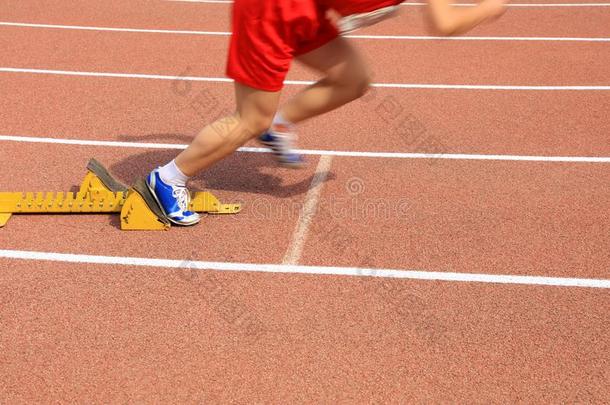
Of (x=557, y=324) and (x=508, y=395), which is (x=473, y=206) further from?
(x=508, y=395)

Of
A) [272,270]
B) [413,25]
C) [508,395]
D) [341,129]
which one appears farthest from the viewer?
[413,25]

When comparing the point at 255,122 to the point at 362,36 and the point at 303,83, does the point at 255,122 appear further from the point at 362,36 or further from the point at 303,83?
the point at 362,36

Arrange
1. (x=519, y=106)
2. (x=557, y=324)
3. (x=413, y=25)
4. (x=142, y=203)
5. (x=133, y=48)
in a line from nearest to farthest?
1. (x=557, y=324)
2. (x=142, y=203)
3. (x=519, y=106)
4. (x=133, y=48)
5. (x=413, y=25)

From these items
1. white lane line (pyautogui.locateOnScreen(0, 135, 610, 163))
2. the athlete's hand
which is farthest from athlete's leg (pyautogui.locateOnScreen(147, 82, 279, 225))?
white lane line (pyautogui.locateOnScreen(0, 135, 610, 163))

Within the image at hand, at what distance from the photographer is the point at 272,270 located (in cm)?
383

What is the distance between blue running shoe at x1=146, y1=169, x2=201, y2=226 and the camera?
4160 mm

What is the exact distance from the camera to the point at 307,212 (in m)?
4.43

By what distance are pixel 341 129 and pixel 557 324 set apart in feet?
8.62

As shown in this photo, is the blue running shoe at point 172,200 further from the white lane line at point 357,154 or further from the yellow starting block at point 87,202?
the white lane line at point 357,154

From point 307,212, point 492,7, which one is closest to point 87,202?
point 307,212

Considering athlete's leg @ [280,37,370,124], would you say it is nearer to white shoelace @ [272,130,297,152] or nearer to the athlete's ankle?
white shoelace @ [272,130,297,152]

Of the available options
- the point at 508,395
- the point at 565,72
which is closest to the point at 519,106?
the point at 565,72

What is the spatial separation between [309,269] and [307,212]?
0.64 m

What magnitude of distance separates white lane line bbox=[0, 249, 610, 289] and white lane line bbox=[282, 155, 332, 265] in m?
0.13
